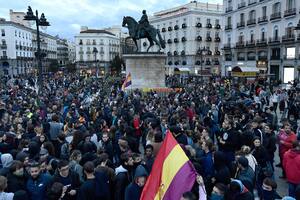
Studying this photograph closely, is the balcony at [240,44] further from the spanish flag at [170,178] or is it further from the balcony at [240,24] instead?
the spanish flag at [170,178]

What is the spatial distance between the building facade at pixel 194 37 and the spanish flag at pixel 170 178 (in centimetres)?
6110

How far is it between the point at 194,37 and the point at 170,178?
65.3 meters

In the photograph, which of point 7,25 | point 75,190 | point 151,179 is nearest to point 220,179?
point 151,179

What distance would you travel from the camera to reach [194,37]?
222 ft

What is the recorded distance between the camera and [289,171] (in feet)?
22.3

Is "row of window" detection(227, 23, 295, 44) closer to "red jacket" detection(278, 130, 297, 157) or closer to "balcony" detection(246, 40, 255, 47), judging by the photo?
"balcony" detection(246, 40, 255, 47)

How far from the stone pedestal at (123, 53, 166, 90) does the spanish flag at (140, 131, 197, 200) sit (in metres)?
21.8

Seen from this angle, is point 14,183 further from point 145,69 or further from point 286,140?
point 145,69

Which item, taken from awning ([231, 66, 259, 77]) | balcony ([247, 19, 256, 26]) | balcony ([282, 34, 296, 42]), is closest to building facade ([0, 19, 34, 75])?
balcony ([247, 19, 256, 26])

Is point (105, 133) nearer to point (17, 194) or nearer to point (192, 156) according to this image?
point (192, 156)

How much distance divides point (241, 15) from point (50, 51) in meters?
79.7

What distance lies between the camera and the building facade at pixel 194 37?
6694 centimetres

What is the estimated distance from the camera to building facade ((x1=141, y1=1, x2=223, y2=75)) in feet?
220

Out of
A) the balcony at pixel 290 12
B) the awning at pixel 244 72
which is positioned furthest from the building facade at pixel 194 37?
the awning at pixel 244 72
